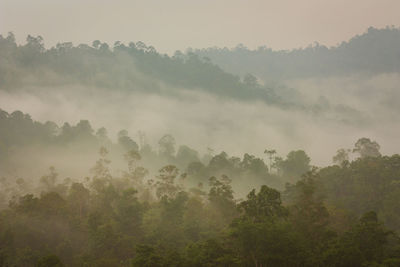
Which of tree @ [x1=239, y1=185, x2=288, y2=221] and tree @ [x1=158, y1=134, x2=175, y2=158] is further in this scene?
tree @ [x1=158, y1=134, x2=175, y2=158]

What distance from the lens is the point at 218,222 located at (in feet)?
175

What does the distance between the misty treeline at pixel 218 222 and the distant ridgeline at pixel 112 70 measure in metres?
81.8

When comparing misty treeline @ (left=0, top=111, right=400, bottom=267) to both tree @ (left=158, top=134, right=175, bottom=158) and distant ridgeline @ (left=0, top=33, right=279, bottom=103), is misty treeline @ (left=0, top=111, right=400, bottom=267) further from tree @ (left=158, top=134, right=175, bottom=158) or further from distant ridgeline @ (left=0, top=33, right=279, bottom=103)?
distant ridgeline @ (left=0, top=33, right=279, bottom=103)

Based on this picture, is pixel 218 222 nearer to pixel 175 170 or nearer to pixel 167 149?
pixel 175 170

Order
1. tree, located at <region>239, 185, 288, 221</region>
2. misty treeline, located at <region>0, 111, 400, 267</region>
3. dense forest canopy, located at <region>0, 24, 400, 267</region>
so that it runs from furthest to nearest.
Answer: tree, located at <region>239, 185, 288, 221</region>
dense forest canopy, located at <region>0, 24, 400, 267</region>
misty treeline, located at <region>0, 111, 400, 267</region>

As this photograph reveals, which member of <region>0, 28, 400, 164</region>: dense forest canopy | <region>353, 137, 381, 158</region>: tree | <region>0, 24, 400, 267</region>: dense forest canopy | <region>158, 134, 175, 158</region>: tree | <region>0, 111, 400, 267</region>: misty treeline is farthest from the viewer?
<region>0, 28, 400, 164</region>: dense forest canopy

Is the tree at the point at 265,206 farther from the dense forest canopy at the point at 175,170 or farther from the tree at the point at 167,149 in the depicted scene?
the tree at the point at 167,149

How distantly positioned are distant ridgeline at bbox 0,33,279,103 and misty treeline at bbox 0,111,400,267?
268 ft

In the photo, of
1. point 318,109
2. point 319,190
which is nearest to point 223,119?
point 318,109

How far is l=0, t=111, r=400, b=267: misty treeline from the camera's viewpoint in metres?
36.2

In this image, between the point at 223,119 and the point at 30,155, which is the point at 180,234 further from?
the point at 223,119

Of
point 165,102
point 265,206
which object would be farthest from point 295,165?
point 165,102

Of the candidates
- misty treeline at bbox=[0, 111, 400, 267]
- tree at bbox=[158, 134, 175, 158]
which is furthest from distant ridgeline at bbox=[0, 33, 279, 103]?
misty treeline at bbox=[0, 111, 400, 267]

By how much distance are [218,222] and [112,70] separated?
433ft
